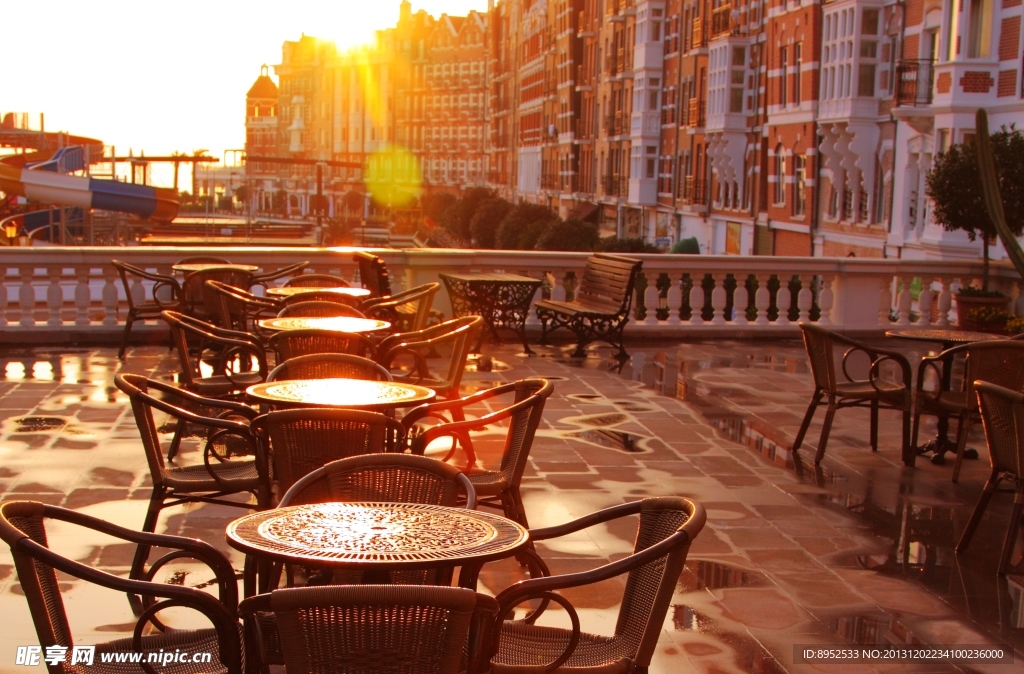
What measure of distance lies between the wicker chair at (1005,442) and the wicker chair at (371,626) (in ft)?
12.9

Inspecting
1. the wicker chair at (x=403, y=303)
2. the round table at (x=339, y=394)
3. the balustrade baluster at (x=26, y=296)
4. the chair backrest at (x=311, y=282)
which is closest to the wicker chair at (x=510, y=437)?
the round table at (x=339, y=394)

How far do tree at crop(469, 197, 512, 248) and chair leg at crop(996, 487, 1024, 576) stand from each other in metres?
55.2

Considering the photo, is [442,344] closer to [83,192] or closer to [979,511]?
[979,511]

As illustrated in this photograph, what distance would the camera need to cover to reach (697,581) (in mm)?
5777

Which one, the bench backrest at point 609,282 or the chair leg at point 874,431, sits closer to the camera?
the chair leg at point 874,431

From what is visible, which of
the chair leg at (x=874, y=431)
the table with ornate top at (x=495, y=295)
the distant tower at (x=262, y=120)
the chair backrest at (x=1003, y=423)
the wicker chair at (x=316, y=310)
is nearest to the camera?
the chair backrest at (x=1003, y=423)

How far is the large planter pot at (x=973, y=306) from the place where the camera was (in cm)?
1436

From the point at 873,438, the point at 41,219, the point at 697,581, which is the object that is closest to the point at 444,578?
the point at 697,581

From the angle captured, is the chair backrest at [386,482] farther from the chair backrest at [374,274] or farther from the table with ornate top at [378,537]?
the chair backrest at [374,274]

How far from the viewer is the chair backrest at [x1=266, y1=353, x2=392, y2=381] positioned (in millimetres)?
6359

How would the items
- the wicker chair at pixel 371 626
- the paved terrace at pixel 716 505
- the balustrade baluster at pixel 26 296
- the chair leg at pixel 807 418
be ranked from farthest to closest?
the balustrade baluster at pixel 26 296 → the chair leg at pixel 807 418 → the paved terrace at pixel 716 505 → the wicker chair at pixel 371 626

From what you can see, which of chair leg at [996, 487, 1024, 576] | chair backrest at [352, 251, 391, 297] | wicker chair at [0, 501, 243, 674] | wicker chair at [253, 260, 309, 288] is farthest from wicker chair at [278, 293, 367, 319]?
wicker chair at [0, 501, 243, 674]

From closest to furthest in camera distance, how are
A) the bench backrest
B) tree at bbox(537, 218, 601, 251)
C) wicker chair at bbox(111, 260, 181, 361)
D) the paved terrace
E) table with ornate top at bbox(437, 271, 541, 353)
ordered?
the paved terrace < wicker chair at bbox(111, 260, 181, 361) < the bench backrest < table with ornate top at bbox(437, 271, 541, 353) < tree at bbox(537, 218, 601, 251)

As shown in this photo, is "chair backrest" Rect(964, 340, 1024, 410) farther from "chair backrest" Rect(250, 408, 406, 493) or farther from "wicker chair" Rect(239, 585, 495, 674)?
"wicker chair" Rect(239, 585, 495, 674)
